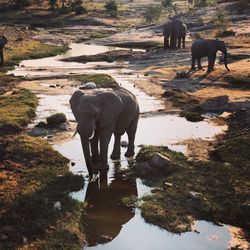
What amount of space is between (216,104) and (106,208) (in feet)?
47.5

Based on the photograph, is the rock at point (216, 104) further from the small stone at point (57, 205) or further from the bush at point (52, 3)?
the bush at point (52, 3)

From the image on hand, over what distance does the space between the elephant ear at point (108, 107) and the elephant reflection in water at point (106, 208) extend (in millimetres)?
2036

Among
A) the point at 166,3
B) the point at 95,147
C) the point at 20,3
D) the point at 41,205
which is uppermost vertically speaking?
the point at 95,147

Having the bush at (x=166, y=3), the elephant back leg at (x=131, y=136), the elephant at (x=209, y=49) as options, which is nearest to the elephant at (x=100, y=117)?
the elephant back leg at (x=131, y=136)

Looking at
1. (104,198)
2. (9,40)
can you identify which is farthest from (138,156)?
(9,40)

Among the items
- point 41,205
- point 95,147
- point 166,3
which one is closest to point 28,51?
point 95,147

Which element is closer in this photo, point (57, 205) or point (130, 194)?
point (57, 205)

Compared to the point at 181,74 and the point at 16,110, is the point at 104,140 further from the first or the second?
the point at 181,74

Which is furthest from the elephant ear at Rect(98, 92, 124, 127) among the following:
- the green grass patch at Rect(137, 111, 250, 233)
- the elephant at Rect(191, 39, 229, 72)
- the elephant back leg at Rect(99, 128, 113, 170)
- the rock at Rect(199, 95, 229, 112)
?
the elephant at Rect(191, 39, 229, 72)

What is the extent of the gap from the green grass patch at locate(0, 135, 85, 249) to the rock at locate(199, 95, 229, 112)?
37.2 ft

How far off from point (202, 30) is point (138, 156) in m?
51.0

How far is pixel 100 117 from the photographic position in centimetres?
1566

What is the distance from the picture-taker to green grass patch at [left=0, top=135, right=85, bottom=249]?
1181 cm

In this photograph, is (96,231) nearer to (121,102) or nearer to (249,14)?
(121,102)
